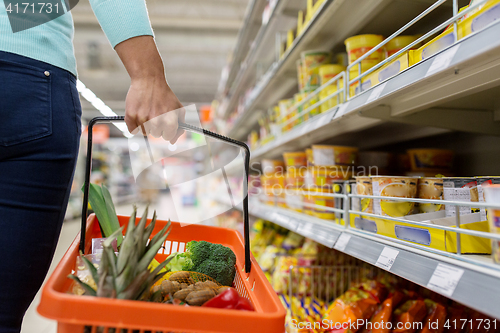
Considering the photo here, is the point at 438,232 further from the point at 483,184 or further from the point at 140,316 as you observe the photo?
the point at 140,316

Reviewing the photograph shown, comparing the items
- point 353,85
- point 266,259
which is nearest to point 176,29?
point 266,259

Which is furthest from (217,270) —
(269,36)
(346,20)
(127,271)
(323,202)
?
(269,36)

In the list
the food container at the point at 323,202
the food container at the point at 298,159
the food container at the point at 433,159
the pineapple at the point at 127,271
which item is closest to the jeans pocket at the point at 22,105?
the pineapple at the point at 127,271

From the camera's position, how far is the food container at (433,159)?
1395 mm

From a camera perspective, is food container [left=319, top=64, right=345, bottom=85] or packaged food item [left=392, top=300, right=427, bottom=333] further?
food container [left=319, top=64, right=345, bottom=85]

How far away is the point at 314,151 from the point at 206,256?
3.02ft

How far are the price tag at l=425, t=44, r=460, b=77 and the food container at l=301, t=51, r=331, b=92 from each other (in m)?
1.05

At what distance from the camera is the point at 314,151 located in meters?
1.70

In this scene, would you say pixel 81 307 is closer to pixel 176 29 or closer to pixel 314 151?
pixel 314 151

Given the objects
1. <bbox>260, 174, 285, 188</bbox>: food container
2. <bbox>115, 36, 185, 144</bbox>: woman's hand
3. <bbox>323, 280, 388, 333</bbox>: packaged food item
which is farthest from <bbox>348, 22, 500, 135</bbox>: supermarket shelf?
<bbox>260, 174, 285, 188</bbox>: food container

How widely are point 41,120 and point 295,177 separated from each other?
1.40 m

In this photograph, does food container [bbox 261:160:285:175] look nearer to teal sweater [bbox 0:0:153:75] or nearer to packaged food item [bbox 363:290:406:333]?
packaged food item [bbox 363:290:406:333]

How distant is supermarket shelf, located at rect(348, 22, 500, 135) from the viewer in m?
0.68

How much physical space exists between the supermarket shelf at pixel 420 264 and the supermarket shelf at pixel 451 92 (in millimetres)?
407
